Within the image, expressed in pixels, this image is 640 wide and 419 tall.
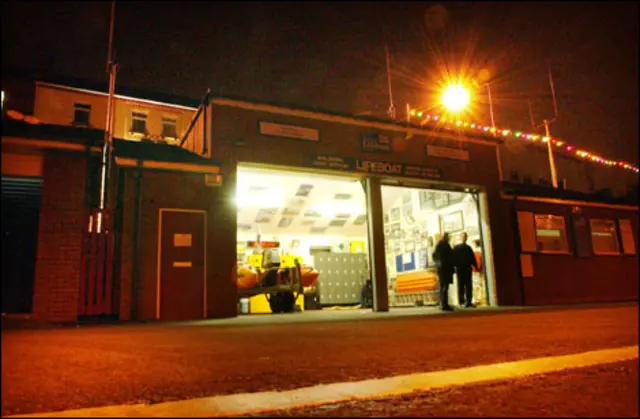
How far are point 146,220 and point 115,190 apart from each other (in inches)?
32.8

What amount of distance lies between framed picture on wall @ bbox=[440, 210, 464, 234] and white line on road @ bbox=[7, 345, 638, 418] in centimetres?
1087

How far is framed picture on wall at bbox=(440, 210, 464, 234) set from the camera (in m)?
14.7

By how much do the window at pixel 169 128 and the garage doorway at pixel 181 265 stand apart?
38.5 feet

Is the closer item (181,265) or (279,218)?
(181,265)

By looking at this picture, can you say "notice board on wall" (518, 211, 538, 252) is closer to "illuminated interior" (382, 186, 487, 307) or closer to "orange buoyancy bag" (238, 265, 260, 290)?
"illuminated interior" (382, 186, 487, 307)

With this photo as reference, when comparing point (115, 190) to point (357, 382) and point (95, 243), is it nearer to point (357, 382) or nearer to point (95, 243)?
point (95, 243)

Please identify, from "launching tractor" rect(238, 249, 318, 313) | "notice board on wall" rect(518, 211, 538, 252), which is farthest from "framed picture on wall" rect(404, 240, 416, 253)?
"launching tractor" rect(238, 249, 318, 313)

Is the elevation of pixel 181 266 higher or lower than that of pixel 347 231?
lower

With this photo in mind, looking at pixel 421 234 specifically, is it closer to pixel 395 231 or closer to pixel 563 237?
pixel 395 231

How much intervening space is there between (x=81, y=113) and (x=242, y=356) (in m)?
18.5

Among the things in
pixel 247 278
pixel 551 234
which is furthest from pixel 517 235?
pixel 247 278

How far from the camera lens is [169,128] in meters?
20.5

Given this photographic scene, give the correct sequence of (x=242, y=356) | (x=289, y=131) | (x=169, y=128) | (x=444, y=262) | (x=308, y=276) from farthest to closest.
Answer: (x=169, y=128) < (x=308, y=276) < (x=444, y=262) < (x=289, y=131) < (x=242, y=356)

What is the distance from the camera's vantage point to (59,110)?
18953 millimetres
